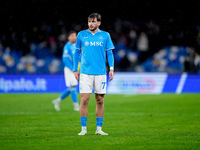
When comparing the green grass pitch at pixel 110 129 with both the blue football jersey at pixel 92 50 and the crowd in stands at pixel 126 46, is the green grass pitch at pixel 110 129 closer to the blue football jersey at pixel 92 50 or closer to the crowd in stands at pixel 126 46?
the blue football jersey at pixel 92 50

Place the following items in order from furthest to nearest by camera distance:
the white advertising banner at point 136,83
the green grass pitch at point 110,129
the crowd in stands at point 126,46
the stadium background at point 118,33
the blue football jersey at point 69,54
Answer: the stadium background at point 118,33
the crowd in stands at point 126,46
the white advertising banner at point 136,83
the blue football jersey at point 69,54
the green grass pitch at point 110,129

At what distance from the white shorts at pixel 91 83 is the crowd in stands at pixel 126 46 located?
51.9 feet

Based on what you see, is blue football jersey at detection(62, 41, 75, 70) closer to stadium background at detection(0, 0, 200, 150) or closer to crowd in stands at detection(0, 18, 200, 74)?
stadium background at detection(0, 0, 200, 150)

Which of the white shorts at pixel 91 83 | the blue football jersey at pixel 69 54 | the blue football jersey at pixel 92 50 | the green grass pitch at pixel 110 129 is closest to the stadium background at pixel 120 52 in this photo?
the green grass pitch at pixel 110 129


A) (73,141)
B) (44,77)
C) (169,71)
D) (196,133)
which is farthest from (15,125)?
(169,71)

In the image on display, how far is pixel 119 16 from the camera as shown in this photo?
27562 millimetres

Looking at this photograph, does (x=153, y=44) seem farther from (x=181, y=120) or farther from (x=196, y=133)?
(x=196, y=133)

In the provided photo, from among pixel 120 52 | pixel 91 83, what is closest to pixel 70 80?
pixel 91 83

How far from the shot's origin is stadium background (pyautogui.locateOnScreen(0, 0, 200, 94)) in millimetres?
24984

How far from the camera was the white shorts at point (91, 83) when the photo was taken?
8.19 m

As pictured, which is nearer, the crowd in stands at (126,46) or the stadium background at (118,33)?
the crowd in stands at (126,46)

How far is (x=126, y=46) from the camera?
1038 inches

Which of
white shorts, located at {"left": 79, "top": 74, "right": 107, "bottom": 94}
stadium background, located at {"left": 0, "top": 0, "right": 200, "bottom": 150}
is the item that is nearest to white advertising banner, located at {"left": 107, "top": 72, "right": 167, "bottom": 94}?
stadium background, located at {"left": 0, "top": 0, "right": 200, "bottom": 150}

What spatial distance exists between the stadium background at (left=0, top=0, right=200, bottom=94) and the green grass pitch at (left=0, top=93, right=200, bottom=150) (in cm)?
1013
